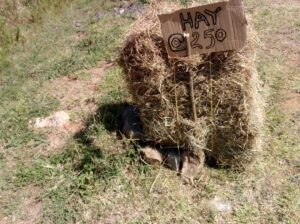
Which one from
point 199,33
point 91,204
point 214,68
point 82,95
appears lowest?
point 91,204

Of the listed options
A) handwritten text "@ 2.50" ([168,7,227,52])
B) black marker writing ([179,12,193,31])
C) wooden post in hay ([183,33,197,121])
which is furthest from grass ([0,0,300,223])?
black marker writing ([179,12,193,31])

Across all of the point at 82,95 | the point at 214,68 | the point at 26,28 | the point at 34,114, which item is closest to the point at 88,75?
the point at 82,95

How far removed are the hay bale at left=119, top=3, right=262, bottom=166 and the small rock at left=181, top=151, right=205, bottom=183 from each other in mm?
87

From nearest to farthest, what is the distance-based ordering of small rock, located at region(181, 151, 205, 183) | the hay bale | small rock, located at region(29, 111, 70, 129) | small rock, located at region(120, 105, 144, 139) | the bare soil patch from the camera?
the hay bale, small rock, located at region(181, 151, 205, 183), small rock, located at region(120, 105, 144, 139), the bare soil patch, small rock, located at region(29, 111, 70, 129)

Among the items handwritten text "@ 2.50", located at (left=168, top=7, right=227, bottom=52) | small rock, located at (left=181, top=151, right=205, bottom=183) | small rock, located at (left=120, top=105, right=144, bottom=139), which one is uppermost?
handwritten text "@ 2.50", located at (left=168, top=7, right=227, bottom=52)

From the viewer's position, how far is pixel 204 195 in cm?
321

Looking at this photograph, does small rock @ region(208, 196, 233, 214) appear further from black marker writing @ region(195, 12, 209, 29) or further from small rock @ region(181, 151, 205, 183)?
black marker writing @ region(195, 12, 209, 29)

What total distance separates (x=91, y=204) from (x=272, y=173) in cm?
151

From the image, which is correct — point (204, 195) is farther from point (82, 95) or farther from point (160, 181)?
point (82, 95)

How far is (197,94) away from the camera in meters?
3.00

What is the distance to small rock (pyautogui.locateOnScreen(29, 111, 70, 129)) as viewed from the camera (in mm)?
4267

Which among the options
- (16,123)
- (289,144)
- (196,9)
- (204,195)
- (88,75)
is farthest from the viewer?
(88,75)

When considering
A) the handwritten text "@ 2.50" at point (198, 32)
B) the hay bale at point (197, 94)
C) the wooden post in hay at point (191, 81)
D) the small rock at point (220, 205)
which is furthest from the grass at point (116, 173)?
the handwritten text "@ 2.50" at point (198, 32)

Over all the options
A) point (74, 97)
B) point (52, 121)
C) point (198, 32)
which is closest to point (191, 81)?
point (198, 32)
